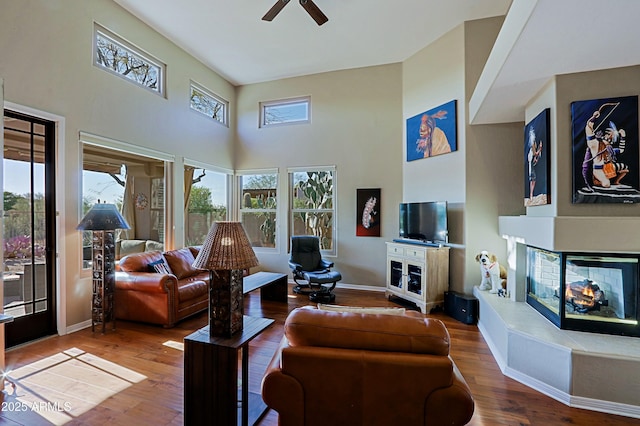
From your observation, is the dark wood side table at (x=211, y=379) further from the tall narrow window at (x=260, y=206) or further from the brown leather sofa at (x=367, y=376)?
the tall narrow window at (x=260, y=206)

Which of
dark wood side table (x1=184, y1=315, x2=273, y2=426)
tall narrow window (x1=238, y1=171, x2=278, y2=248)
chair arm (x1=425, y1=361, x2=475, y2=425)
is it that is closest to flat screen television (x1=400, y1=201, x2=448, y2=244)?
tall narrow window (x1=238, y1=171, x2=278, y2=248)

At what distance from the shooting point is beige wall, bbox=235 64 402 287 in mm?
5230

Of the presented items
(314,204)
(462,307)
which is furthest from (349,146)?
(462,307)

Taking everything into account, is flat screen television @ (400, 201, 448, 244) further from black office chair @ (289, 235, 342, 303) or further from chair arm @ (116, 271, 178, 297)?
chair arm @ (116, 271, 178, 297)

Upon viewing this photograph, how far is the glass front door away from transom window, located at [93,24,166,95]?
3.82 feet

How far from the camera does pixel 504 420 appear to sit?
1950 millimetres

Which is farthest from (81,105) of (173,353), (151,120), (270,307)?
(270,307)

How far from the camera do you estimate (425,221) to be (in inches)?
171

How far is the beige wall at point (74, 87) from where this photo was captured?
2.86 meters

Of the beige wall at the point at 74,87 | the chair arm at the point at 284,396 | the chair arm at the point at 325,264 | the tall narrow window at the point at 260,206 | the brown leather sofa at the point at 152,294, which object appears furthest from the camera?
the tall narrow window at the point at 260,206

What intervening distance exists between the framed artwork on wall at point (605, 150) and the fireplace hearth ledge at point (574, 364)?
1.15 metres

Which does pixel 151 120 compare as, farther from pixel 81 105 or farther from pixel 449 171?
pixel 449 171

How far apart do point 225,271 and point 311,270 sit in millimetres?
3270

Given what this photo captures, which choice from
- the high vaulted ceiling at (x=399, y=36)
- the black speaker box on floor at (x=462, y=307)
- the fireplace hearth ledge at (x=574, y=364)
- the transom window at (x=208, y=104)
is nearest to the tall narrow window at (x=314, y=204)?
the transom window at (x=208, y=104)
